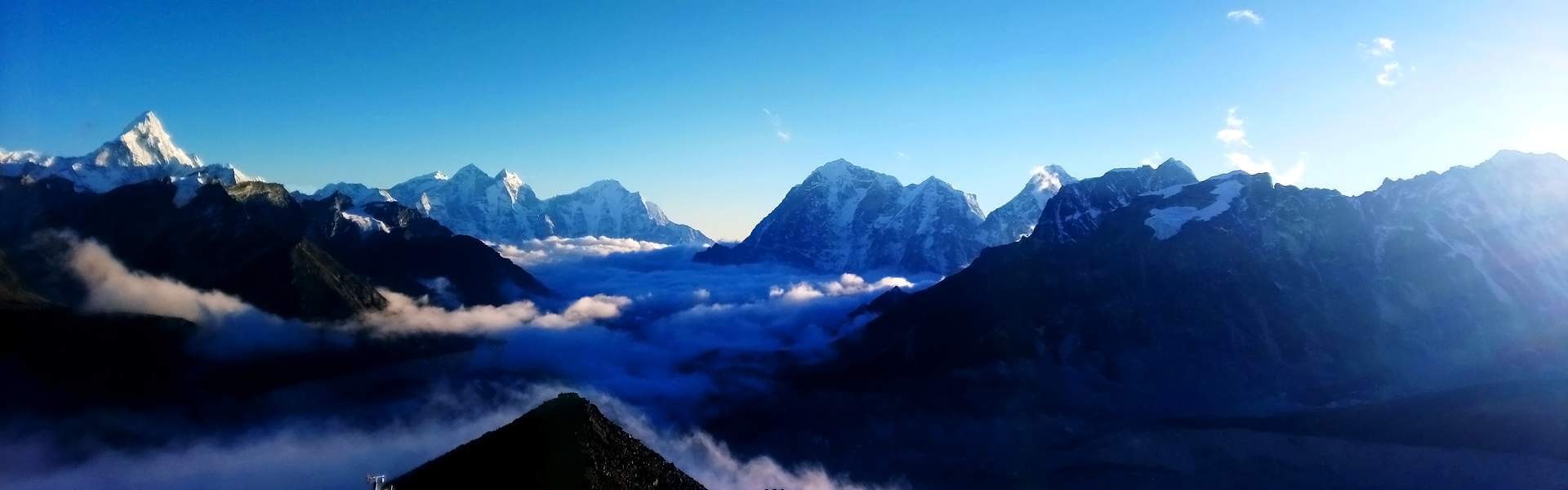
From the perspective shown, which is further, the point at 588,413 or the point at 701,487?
the point at 701,487

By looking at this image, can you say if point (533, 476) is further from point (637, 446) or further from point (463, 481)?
point (637, 446)

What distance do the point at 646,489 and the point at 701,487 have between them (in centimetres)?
1486

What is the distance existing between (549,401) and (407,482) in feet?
52.4

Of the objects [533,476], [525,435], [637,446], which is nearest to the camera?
[533,476]

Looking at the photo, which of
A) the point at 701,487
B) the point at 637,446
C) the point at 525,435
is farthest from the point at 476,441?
the point at 701,487

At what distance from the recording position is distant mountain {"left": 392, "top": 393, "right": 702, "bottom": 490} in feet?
270

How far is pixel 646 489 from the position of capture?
90750 millimetres

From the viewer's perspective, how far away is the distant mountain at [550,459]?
270ft

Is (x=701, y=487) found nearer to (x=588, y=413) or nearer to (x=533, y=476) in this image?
(x=588, y=413)

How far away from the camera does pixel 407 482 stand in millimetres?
85750

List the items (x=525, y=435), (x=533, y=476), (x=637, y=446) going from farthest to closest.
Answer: (x=637, y=446)
(x=525, y=435)
(x=533, y=476)

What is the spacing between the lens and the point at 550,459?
84688 mm

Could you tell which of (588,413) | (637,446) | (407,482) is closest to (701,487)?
(637,446)

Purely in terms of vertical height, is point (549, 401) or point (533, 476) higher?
point (549, 401)
